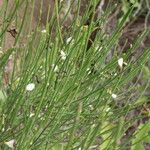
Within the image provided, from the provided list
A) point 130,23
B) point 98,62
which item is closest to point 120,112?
point 98,62

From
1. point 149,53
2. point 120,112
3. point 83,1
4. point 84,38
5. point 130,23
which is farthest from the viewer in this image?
point 130,23

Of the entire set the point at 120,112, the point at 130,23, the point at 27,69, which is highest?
the point at 130,23

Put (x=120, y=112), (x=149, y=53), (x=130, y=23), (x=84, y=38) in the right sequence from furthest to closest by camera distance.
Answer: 1. (x=130, y=23)
2. (x=120, y=112)
3. (x=149, y=53)
4. (x=84, y=38)

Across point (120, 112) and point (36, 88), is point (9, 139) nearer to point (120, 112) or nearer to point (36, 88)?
point (36, 88)

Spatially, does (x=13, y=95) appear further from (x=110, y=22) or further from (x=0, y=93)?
(x=110, y=22)

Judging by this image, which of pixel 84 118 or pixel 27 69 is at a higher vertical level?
pixel 27 69

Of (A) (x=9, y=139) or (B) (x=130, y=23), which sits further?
(B) (x=130, y=23)

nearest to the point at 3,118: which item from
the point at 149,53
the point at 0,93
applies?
the point at 0,93

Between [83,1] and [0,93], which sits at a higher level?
[83,1]

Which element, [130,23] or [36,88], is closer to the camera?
[36,88]
